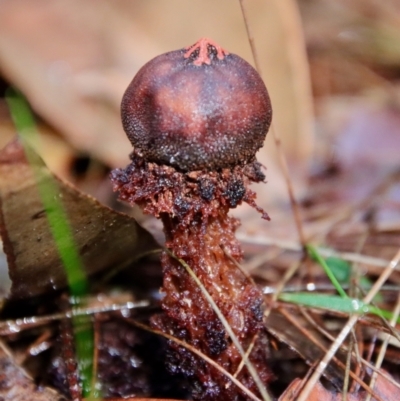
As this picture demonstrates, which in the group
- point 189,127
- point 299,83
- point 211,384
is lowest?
point 211,384

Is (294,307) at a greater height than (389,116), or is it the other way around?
(389,116)

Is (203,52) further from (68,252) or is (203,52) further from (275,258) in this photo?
Answer: (275,258)

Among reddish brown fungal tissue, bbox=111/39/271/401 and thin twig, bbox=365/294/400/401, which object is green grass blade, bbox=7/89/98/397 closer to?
reddish brown fungal tissue, bbox=111/39/271/401

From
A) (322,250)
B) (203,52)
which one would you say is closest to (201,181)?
(203,52)

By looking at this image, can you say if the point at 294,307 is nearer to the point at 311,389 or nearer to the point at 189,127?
the point at 311,389

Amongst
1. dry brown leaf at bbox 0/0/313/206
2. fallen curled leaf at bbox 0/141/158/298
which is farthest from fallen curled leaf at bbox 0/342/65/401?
dry brown leaf at bbox 0/0/313/206

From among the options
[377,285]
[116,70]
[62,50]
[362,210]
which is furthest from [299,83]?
[377,285]
